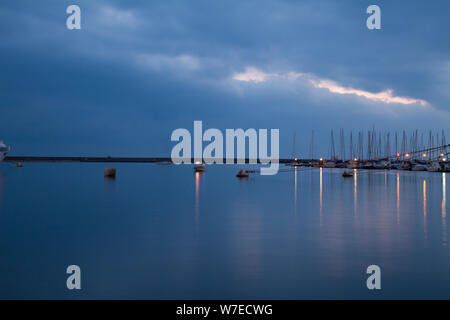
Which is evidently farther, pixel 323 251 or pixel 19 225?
pixel 19 225

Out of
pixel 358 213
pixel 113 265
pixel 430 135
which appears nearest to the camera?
pixel 113 265

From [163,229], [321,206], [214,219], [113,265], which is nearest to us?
[113,265]

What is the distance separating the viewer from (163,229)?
54.9 feet

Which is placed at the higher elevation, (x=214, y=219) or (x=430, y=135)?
(x=430, y=135)

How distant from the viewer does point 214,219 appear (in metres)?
19.8

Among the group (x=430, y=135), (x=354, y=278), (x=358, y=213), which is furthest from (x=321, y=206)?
(x=430, y=135)
